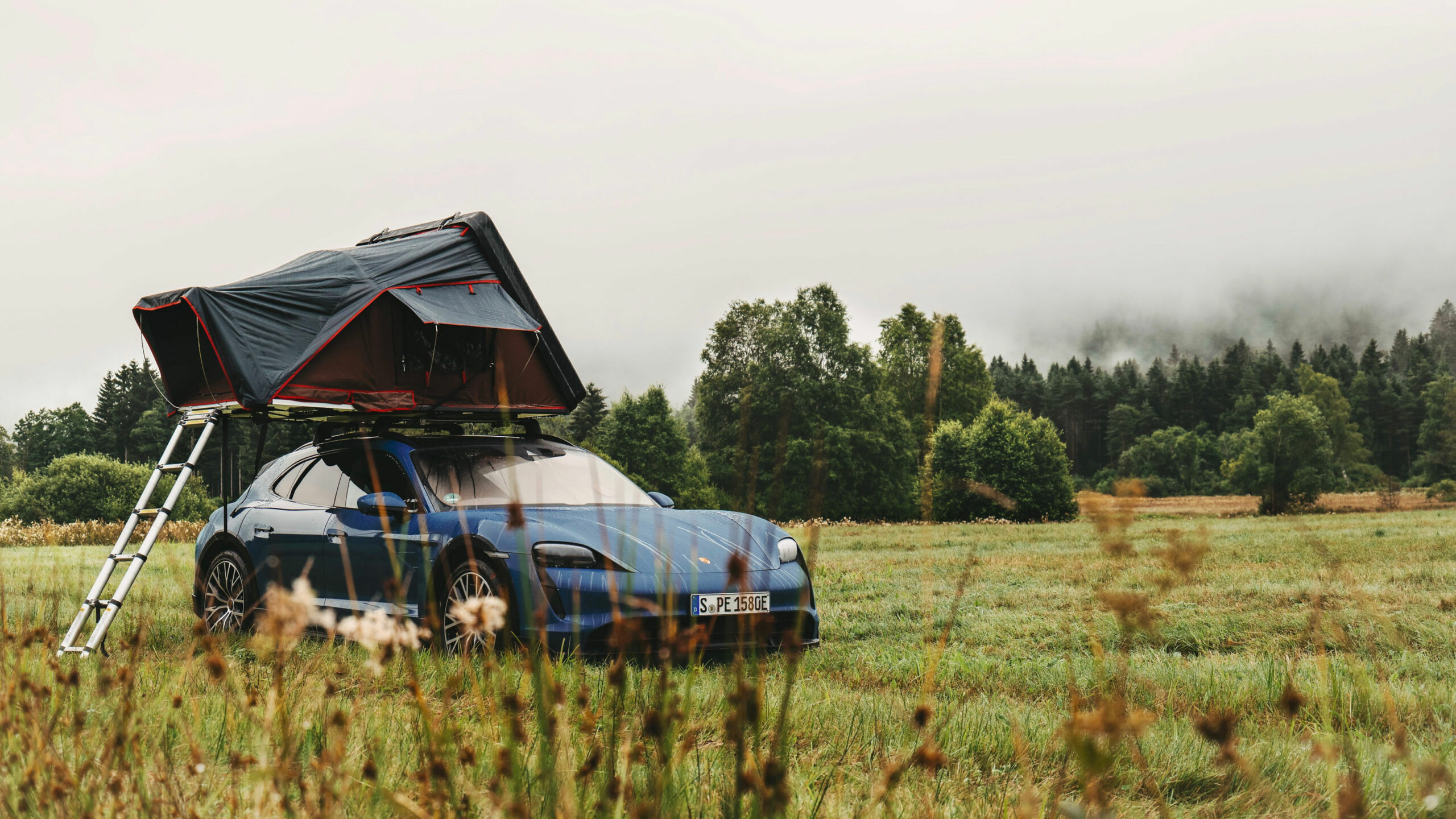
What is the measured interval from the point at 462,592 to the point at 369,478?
1573 mm

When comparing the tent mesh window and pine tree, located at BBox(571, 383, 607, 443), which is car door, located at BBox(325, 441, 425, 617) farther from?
pine tree, located at BBox(571, 383, 607, 443)

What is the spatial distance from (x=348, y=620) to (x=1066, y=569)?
1179cm

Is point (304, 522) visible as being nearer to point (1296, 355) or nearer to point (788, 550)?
point (788, 550)

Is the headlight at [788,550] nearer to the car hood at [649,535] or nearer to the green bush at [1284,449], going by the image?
the car hood at [649,535]

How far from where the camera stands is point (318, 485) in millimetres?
6895

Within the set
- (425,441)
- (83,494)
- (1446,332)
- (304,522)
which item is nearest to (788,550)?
(425,441)

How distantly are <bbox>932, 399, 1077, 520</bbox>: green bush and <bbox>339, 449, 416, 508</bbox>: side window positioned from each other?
4048 centimetres

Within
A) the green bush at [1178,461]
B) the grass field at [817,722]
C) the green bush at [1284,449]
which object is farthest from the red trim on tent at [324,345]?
the green bush at [1178,461]

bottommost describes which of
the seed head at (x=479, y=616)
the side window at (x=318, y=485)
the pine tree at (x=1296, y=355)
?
the seed head at (x=479, y=616)

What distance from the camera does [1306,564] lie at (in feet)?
39.4

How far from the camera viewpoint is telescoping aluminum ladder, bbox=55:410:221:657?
5.65 metres

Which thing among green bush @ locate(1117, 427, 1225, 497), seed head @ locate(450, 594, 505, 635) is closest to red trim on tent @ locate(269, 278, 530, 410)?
seed head @ locate(450, 594, 505, 635)

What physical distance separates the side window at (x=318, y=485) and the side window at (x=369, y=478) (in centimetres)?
8

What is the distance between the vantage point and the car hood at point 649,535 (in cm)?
530
